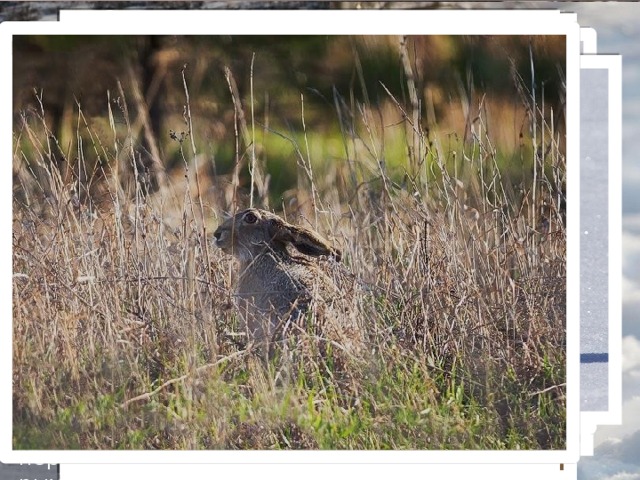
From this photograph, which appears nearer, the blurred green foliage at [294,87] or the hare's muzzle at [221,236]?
the blurred green foliage at [294,87]

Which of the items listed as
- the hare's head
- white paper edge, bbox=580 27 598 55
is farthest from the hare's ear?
white paper edge, bbox=580 27 598 55

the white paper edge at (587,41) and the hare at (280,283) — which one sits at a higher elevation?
the white paper edge at (587,41)

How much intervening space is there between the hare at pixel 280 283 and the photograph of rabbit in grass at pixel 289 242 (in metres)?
0.01

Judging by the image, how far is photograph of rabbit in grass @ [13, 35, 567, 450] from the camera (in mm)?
5309

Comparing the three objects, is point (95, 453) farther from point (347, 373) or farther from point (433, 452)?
point (433, 452)

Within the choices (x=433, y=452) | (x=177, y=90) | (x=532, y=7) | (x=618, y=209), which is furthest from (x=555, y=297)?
(x=177, y=90)

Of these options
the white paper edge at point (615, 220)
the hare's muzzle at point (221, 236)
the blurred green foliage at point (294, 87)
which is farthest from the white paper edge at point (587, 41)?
the hare's muzzle at point (221, 236)

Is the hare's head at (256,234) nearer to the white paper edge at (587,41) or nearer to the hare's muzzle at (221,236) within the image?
the hare's muzzle at (221,236)

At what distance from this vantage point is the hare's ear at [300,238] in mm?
5375

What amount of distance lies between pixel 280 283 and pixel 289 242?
0.20 meters

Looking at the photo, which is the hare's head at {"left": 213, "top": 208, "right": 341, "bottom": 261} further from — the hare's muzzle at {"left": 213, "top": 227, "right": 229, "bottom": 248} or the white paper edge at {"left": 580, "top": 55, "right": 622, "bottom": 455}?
the white paper edge at {"left": 580, "top": 55, "right": 622, "bottom": 455}

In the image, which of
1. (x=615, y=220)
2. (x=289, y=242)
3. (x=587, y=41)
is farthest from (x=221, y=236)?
(x=587, y=41)

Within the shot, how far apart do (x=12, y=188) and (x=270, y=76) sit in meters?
1.33

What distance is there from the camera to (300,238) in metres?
5.38
